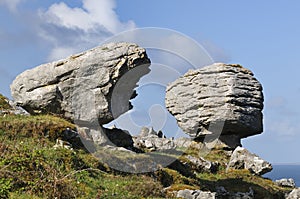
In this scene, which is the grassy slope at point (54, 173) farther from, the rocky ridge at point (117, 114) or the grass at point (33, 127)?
the rocky ridge at point (117, 114)

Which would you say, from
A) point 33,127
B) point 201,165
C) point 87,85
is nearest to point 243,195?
point 201,165

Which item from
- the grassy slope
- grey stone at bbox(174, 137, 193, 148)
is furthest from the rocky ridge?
grey stone at bbox(174, 137, 193, 148)

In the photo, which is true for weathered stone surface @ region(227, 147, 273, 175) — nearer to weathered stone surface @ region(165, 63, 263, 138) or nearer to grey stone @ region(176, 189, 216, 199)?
weathered stone surface @ region(165, 63, 263, 138)

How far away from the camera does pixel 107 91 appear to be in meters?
28.3

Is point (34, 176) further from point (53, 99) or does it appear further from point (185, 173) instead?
point (185, 173)

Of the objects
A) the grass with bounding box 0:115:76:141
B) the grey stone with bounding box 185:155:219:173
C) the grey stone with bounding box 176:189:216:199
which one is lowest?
the grey stone with bounding box 176:189:216:199

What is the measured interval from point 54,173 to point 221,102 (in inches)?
1215

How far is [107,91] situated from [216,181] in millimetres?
11303

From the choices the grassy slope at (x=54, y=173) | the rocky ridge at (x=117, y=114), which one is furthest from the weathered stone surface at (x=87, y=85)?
the grassy slope at (x=54, y=173)

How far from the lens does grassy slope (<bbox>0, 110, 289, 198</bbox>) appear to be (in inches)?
648

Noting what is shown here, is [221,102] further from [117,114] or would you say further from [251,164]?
[117,114]

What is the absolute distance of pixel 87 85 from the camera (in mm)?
28609

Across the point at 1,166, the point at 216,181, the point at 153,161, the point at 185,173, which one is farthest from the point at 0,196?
the point at 216,181

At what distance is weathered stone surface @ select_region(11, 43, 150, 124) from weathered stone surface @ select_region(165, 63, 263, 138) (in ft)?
60.4
